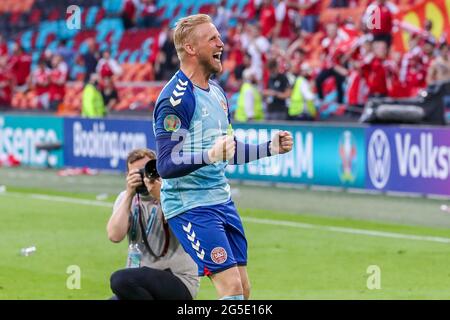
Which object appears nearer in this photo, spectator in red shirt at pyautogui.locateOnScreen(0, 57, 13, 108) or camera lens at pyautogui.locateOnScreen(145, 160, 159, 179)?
camera lens at pyautogui.locateOnScreen(145, 160, 159, 179)

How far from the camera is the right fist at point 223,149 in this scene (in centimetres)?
673

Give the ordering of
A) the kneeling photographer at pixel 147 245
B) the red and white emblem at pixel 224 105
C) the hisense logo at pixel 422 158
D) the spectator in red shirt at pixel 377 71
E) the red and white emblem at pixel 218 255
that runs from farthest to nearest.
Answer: the spectator in red shirt at pixel 377 71, the hisense logo at pixel 422 158, the kneeling photographer at pixel 147 245, the red and white emblem at pixel 224 105, the red and white emblem at pixel 218 255

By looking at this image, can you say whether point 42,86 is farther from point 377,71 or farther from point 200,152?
point 200,152

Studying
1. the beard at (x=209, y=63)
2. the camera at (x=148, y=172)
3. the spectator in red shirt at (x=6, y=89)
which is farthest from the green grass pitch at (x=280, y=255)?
the spectator in red shirt at (x=6, y=89)

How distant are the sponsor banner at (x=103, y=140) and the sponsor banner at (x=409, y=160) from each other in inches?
216

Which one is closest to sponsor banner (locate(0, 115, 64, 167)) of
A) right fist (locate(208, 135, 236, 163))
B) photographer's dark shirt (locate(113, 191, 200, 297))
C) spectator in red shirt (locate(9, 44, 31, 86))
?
spectator in red shirt (locate(9, 44, 31, 86))

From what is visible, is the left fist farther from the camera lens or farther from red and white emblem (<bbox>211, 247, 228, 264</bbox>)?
the camera lens

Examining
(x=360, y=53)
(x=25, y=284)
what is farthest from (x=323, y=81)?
(x=25, y=284)

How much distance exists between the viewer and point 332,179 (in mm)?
20062

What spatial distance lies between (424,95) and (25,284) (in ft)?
35.2

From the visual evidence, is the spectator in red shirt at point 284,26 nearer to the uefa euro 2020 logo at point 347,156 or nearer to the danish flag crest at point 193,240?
the uefa euro 2020 logo at point 347,156

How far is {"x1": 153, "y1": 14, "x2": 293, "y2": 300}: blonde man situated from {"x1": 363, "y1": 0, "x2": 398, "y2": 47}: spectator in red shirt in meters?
15.6

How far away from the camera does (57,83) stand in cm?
3145

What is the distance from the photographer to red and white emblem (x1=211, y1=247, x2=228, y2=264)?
723 cm
